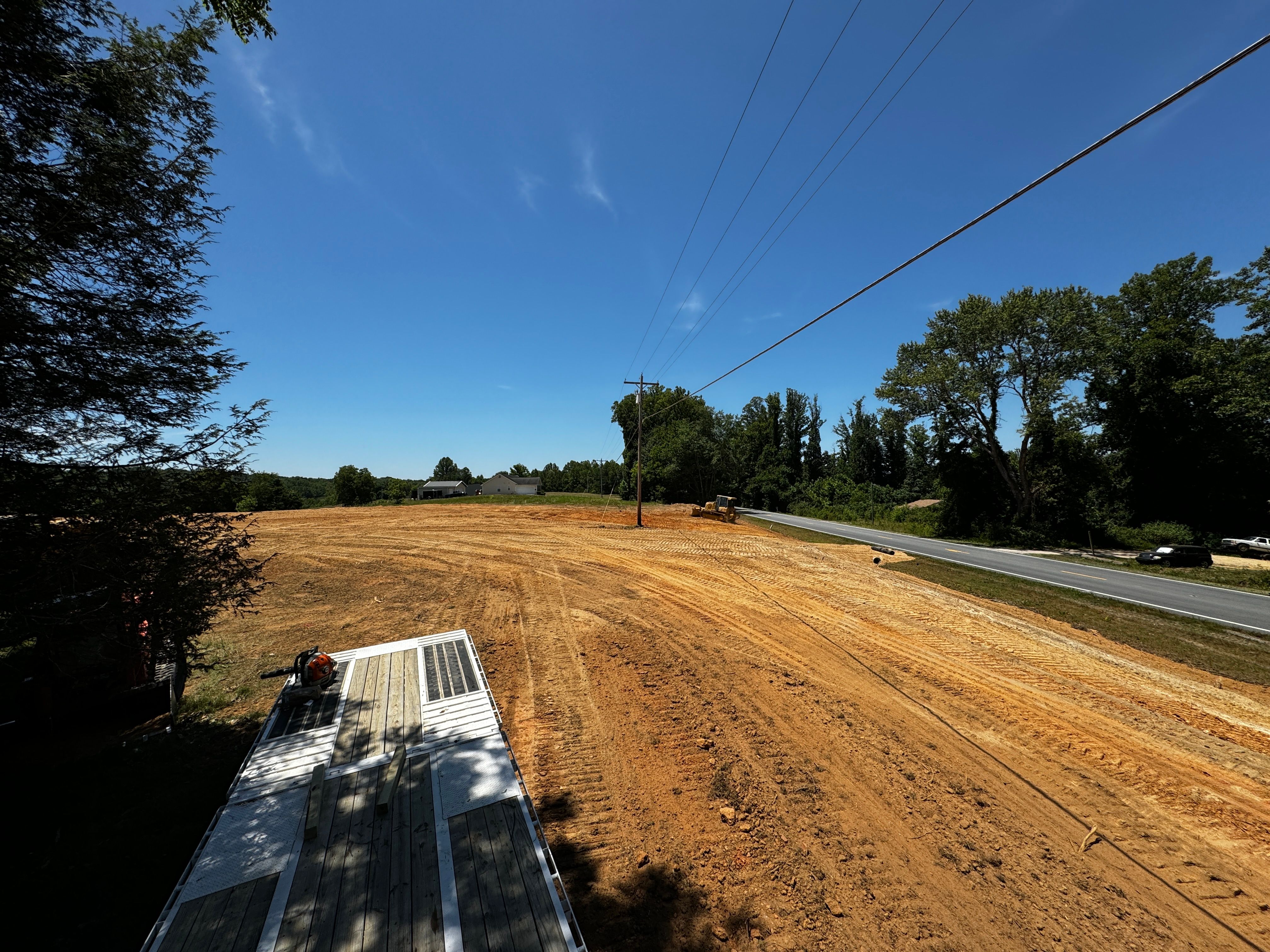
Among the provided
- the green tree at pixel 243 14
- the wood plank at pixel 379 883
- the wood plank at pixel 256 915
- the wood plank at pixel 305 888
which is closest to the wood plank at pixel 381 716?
the wood plank at pixel 305 888

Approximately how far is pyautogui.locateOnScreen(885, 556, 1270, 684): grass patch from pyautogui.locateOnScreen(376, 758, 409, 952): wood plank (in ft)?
44.8

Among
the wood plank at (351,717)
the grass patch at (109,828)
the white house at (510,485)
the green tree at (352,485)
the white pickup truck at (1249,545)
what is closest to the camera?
the grass patch at (109,828)

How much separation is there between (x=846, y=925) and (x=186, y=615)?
7.54 m

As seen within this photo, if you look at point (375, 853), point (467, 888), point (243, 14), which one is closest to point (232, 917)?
point (375, 853)

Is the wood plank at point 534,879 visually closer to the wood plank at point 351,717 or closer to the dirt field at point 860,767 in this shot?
the dirt field at point 860,767

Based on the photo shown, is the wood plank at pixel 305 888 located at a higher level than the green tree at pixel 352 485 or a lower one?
lower

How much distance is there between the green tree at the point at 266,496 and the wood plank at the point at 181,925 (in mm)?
3783

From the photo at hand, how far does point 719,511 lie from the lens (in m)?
30.7

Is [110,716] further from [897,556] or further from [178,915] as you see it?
[897,556]

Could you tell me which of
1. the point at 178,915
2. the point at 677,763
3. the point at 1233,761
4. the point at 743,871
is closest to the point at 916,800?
the point at 743,871

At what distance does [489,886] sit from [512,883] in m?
0.16

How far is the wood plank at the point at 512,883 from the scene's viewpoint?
9.12ft

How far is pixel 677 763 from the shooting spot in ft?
18.1

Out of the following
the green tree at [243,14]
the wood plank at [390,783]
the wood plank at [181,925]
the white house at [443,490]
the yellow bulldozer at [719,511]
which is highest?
the green tree at [243,14]
